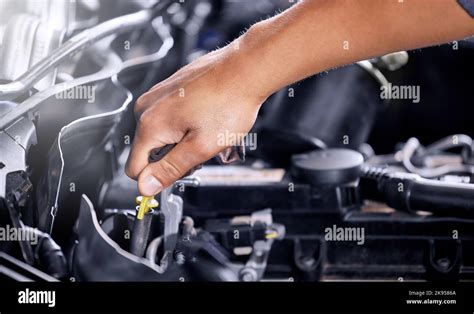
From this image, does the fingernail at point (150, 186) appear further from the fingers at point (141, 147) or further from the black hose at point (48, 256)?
the black hose at point (48, 256)

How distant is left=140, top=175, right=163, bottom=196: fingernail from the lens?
85 cm

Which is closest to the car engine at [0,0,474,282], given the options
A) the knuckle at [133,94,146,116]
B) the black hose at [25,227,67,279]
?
the black hose at [25,227,67,279]

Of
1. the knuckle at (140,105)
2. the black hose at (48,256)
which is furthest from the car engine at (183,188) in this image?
the knuckle at (140,105)

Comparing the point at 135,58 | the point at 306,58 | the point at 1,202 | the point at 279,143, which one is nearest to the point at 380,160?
the point at 279,143

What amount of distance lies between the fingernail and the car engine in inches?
2.1

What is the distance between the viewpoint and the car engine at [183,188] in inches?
35.9

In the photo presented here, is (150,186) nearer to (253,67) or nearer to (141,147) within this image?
(141,147)

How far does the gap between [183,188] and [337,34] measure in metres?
0.35

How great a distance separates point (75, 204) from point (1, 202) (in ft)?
0.37

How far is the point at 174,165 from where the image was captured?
0.84 meters

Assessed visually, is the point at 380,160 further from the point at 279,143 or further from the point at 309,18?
the point at 309,18

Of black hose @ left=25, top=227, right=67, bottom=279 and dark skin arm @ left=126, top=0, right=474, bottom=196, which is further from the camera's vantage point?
black hose @ left=25, top=227, right=67, bottom=279

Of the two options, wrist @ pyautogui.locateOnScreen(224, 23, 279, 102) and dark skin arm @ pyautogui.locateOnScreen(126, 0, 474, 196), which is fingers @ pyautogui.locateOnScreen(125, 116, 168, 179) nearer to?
dark skin arm @ pyautogui.locateOnScreen(126, 0, 474, 196)

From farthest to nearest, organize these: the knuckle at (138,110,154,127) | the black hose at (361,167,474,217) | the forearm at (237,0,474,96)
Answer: the black hose at (361,167,474,217) < the knuckle at (138,110,154,127) < the forearm at (237,0,474,96)
